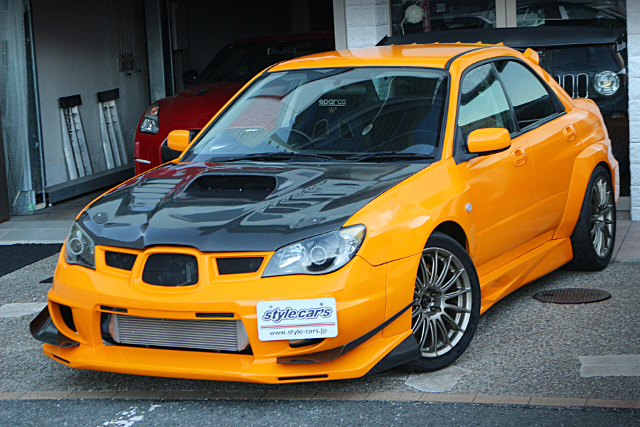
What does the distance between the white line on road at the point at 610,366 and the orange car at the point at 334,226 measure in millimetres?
560

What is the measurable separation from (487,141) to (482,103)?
557mm

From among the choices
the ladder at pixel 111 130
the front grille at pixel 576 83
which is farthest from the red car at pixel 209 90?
the front grille at pixel 576 83

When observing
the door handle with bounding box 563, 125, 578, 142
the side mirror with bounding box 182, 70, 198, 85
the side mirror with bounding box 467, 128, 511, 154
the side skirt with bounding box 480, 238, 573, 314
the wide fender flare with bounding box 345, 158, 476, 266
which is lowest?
the side skirt with bounding box 480, 238, 573, 314

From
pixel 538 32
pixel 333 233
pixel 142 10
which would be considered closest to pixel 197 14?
pixel 142 10

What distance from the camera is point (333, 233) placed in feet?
12.4

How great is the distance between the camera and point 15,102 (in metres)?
9.58

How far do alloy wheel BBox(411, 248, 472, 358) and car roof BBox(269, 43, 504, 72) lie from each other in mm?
1224

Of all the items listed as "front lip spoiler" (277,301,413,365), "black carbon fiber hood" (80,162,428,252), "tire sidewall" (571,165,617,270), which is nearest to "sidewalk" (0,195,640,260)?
"tire sidewall" (571,165,617,270)

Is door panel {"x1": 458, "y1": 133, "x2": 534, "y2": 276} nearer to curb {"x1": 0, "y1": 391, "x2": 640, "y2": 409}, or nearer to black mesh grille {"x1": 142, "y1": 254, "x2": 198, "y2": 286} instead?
curb {"x1": 0, "y1": 391, "x2": 640, "y2": 409}

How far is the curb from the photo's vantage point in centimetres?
380

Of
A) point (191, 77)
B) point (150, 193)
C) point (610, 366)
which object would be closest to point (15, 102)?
point (191, 77)

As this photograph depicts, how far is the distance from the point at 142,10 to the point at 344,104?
8711 millimetres

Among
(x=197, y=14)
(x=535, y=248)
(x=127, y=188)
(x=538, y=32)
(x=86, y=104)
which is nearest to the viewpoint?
(x=127, y=188)

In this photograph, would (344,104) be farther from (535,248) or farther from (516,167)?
(535,248)
